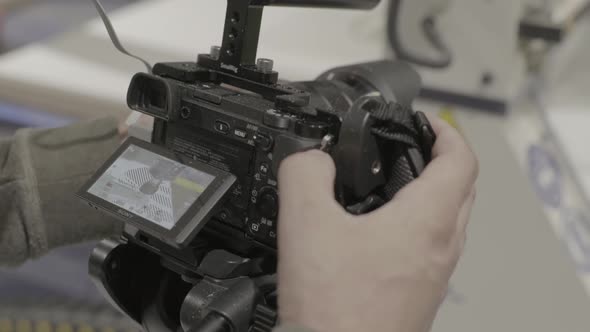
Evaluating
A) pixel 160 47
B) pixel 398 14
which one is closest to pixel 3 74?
pixel 160 47

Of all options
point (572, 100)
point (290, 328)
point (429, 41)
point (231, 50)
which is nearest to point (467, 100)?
point (429, 41)

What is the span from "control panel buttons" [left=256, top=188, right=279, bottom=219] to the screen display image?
37 millimetres

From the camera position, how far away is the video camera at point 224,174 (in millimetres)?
393

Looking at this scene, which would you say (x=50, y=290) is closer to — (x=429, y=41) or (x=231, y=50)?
(x=231, y=50)

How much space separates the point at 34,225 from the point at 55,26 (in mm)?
935

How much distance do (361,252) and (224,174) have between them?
0.41ft

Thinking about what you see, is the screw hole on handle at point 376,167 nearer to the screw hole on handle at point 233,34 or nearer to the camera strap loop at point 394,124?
the camera strap loop at point 394,124

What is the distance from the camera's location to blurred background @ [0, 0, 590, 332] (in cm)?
81

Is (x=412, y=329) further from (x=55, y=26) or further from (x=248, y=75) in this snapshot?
(x=55, y=26)

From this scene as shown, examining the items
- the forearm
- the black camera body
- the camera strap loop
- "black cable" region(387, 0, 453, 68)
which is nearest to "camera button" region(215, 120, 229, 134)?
the black camera body

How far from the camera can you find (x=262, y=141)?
0.41 meters

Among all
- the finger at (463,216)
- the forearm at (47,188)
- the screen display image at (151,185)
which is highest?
the finger at (463,216)

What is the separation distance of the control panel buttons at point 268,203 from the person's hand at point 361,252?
36 mm

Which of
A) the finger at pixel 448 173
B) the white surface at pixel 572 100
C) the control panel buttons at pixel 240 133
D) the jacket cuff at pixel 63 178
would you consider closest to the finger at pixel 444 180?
the finger at pixel 448 173
